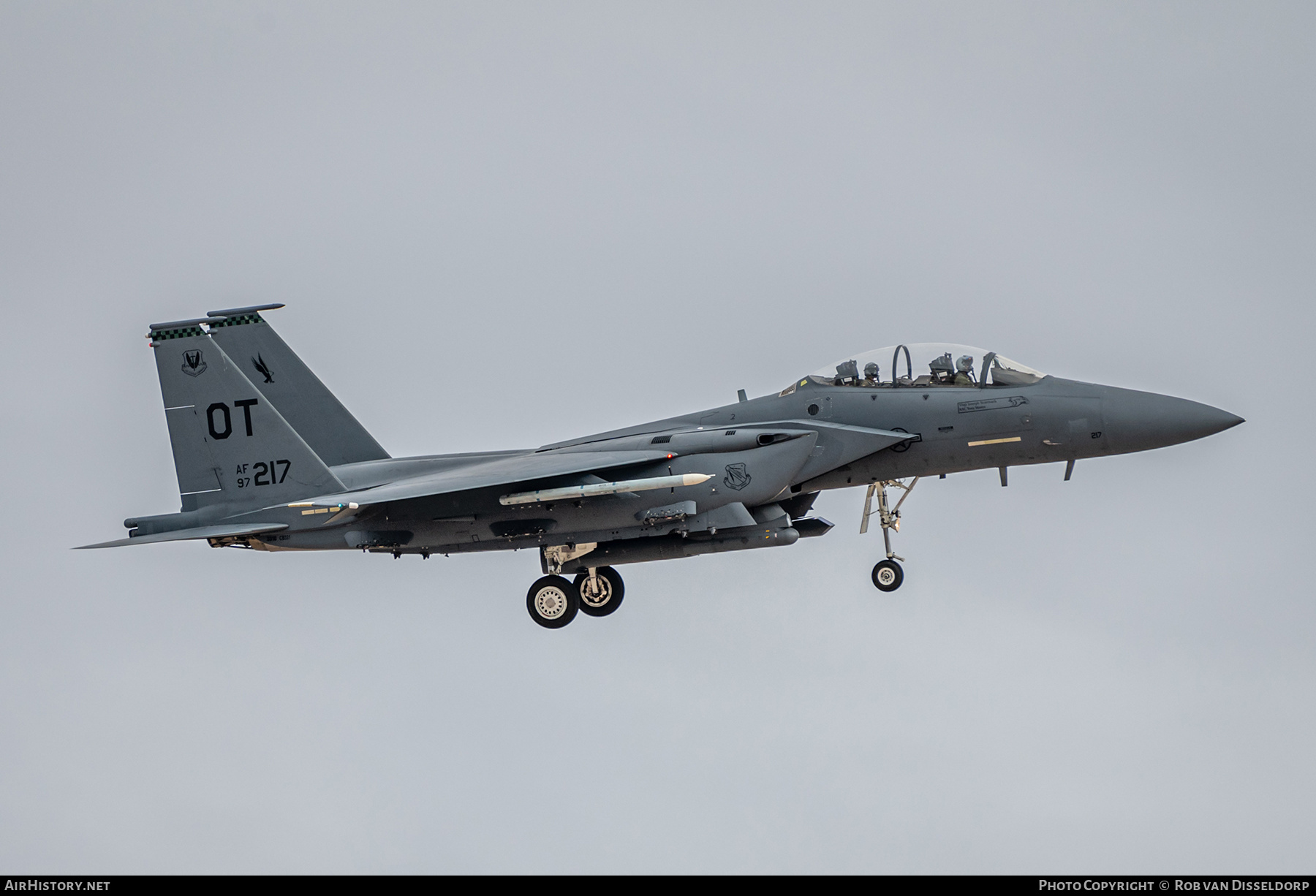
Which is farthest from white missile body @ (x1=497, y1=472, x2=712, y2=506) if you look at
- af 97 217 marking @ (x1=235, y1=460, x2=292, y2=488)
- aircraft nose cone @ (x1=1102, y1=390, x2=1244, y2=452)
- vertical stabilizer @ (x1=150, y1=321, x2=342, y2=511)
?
aircraft nose cone @ (x1=1102, y1=390, x2=1244, y2=452)

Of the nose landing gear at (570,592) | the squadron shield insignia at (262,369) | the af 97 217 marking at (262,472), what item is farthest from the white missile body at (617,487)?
the squadron shield insignia at (262,369)

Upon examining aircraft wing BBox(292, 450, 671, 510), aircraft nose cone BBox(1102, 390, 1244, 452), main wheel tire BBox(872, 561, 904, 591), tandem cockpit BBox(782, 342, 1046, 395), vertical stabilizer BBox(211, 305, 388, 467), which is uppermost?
vertical stabilizer BBox(211, 305, 388, 467)

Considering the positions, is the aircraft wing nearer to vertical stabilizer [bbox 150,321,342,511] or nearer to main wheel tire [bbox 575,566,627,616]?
vertical stabilizer [bbox 150,321,342,511]

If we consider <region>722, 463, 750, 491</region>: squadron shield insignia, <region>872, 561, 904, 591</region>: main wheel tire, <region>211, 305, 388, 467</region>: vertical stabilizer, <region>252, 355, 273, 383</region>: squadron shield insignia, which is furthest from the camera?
<region>252, 355, 273, 383</region>: squadron shield insignia

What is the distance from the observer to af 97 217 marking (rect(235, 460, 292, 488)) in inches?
822

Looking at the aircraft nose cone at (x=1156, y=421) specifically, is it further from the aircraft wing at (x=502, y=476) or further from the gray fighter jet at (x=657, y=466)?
the aircraft wing at (x=502, y=476)

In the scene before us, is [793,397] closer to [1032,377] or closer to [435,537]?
[1032,377]

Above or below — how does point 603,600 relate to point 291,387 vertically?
below

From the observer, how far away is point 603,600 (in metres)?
21.1

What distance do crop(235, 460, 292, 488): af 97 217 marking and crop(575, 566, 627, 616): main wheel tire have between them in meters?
4.09
